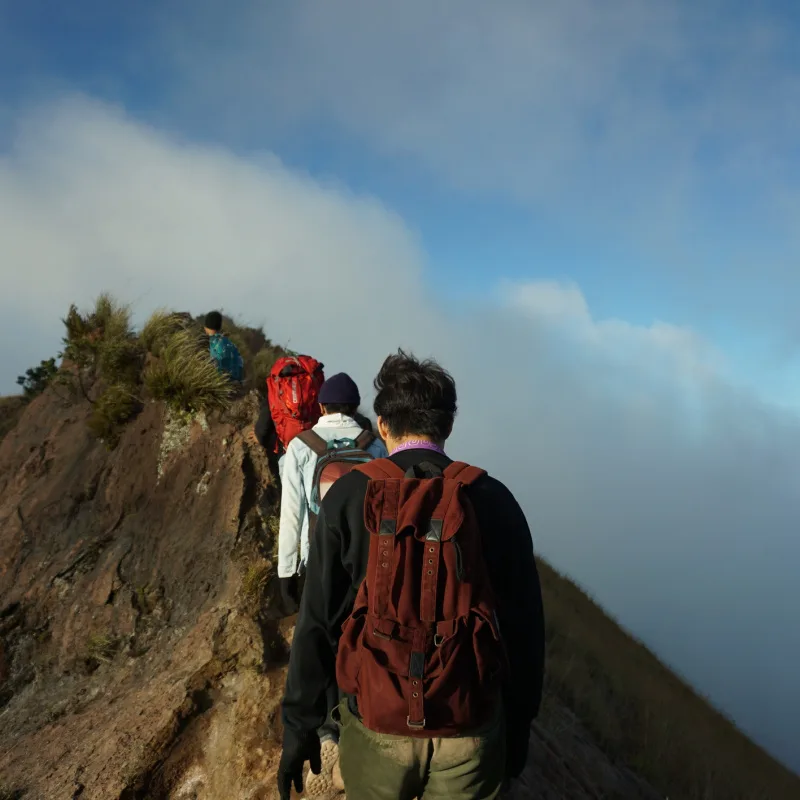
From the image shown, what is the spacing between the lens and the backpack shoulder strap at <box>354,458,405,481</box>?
224 cm

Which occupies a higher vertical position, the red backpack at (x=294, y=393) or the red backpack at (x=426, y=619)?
the red backpack at (x=294, y=393)

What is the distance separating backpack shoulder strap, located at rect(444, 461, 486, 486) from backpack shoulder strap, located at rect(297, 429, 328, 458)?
74.2 inches

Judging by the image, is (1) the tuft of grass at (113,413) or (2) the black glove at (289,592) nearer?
(2) the black glove at (289,592)

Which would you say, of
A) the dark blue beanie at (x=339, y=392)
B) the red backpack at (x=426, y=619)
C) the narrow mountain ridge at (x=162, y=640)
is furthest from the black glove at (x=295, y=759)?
the dark blue beanie at (x=339, y=392)

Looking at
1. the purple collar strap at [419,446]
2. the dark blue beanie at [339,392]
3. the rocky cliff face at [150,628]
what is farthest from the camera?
the rocky cliff face at [150,628]

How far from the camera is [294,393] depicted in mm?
5195

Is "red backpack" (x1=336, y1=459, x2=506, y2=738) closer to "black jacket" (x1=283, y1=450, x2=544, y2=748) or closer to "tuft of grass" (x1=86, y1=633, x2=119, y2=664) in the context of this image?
"black jacket" (x1=283, y1=450, x2=544, y2=748)

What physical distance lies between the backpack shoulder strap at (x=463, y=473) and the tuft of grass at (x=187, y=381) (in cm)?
593

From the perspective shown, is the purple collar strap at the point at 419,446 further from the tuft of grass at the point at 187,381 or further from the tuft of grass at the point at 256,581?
the tuft of grass at the point at 187,381

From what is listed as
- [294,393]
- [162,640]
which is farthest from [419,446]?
[162,640]

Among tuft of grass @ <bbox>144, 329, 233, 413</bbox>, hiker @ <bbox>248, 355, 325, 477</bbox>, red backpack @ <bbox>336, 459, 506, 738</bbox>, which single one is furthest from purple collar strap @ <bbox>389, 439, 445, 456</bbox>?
tuft of grass @ <bbox>144, 329, 233, 413</bbox>

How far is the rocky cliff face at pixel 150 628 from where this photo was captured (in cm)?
462

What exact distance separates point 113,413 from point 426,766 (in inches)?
291

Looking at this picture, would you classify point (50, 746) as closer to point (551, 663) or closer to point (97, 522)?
point (97, 522)
